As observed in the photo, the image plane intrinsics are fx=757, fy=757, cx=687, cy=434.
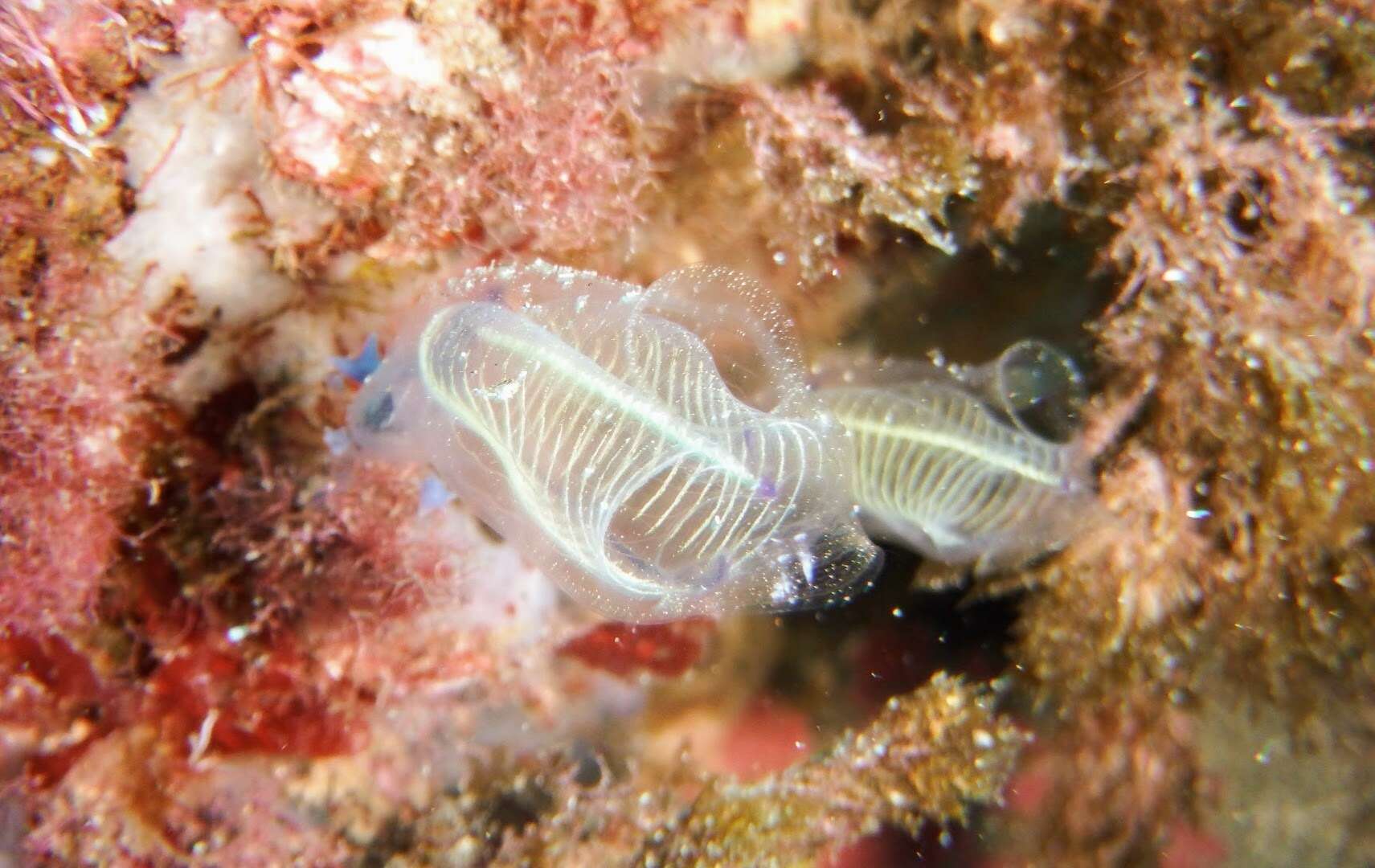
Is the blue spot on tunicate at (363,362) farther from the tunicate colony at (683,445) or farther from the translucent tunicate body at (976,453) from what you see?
the translucent tunicate body at (976,453)

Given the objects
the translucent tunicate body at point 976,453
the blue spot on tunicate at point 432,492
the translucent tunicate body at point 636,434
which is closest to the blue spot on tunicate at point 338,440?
the translucent tunicate body at point 636,434

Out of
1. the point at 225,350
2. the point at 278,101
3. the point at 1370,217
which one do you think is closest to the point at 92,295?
the point at 225,350

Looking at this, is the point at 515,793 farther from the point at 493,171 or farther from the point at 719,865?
the point at 493,171

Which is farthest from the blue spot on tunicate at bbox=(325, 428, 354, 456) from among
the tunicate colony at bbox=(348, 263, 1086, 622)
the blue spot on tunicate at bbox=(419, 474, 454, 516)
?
the blue spot on tunicate at bbox=(419, 474, 454, 516)

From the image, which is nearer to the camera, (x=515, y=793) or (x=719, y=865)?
(x=719, y=865)

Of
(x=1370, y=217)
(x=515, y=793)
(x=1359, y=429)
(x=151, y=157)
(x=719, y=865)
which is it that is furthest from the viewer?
(x=515, y=793)

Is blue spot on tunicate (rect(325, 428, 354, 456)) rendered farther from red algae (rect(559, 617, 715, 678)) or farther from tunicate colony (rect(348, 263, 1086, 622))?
red algae (rect(559, 617, 715, 678))

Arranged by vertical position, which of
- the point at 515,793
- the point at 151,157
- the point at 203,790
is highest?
the point at 151,157

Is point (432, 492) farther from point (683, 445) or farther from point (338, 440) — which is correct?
point (683, 445)
